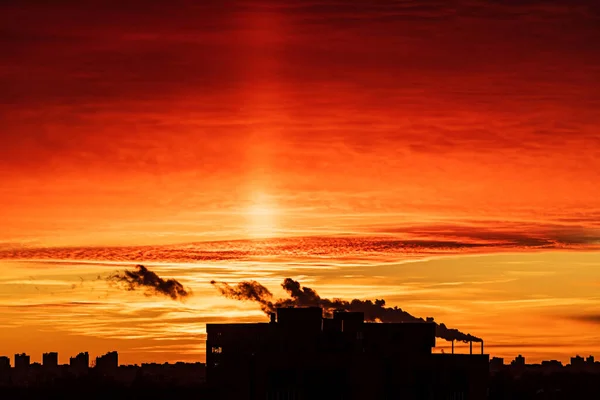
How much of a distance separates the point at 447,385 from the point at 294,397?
19.6 metres

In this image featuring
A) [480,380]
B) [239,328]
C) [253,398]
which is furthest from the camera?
[239,328]

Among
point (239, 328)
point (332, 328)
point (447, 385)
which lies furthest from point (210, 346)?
point (447, 385)

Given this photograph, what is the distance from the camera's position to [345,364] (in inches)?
6058

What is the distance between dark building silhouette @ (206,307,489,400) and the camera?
150 m

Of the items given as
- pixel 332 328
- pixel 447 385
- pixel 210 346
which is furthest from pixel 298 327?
pixel 210 346

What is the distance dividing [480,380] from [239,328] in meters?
40.4

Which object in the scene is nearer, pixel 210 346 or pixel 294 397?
pixel 294 397

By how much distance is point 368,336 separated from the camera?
536ft

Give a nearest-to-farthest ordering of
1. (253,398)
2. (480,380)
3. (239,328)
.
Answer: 1. (253,398)
2. (480,380)
3. (239,328)

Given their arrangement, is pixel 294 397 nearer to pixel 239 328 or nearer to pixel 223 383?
pixel 223 383

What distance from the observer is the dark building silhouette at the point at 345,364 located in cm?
14988

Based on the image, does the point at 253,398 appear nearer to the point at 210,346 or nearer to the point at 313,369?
the point at 313,369

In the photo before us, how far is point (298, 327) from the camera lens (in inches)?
6250

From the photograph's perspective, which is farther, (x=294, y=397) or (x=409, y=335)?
(x=409, y=335)
